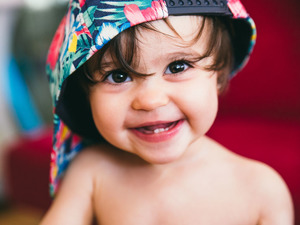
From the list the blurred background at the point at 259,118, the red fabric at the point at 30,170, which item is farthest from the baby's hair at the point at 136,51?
the red fabric at the point at 30,170

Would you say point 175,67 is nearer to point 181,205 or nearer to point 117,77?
point 117,77

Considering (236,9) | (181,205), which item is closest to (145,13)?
(236,9)

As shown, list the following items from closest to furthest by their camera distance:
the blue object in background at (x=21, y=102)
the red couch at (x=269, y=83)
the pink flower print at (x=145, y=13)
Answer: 1. the pink flower print at (x=145, y=13)
2. the red couch at (x=269, y=83)
3. the blue object in background at (x=21, y=102)

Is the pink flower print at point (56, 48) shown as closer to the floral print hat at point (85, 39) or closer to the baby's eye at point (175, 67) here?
the floral print hat at point (85, 39)

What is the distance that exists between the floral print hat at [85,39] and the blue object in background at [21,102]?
0.92 metres

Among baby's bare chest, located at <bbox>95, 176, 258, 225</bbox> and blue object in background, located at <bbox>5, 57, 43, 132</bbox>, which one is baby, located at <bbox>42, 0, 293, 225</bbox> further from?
blue object in background, located at <bbox>5, 57, 43, 132</bbox>

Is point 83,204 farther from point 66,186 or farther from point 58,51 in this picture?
point 58,51

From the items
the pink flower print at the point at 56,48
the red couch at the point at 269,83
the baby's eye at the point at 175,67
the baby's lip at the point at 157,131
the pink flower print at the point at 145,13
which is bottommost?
the red couch at the point at 269,83

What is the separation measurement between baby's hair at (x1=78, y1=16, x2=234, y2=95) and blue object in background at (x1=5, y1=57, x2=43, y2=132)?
41.9 inches

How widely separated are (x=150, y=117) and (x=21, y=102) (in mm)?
1187

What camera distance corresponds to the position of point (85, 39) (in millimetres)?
575

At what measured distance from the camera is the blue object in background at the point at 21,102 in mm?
1640

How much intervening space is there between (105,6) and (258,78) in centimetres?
88

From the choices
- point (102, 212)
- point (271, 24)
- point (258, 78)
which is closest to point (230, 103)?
point (258, 78)
